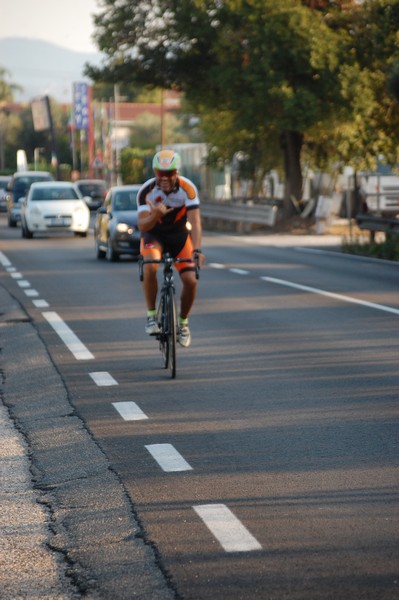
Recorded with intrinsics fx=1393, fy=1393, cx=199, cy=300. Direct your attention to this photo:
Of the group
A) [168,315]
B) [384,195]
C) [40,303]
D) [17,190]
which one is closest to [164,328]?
[168,315]

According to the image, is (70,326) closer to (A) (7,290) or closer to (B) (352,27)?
(A) (7,290)

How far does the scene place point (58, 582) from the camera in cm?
531

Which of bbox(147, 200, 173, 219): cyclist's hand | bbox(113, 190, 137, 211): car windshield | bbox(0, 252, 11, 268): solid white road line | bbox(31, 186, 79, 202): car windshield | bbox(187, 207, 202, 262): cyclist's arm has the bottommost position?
bbox(0, 252, 11, 268): solid white road line

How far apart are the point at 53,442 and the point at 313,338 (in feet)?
18.3

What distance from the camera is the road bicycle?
11.1 m

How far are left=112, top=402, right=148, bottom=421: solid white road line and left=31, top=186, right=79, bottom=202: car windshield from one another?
2841 cm

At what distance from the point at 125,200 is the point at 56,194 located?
9.60 metres

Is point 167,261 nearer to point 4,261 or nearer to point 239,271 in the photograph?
point 239,271

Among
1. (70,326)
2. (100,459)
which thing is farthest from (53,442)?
(70,326)

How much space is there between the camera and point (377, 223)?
29.2 meters

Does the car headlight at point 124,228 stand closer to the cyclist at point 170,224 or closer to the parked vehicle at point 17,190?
the cyclist at point 170,224

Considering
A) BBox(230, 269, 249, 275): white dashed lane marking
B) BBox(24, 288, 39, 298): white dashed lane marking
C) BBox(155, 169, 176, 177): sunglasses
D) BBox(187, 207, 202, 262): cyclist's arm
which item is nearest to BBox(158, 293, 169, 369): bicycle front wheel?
BBox(187, 207, 202, 262): cyclist's arm

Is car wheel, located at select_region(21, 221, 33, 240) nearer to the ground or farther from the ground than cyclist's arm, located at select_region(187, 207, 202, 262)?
nearer to the ground

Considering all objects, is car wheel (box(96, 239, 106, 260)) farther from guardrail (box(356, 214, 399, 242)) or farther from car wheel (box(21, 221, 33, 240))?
car wheel (box(21, 221, 33, 240))
